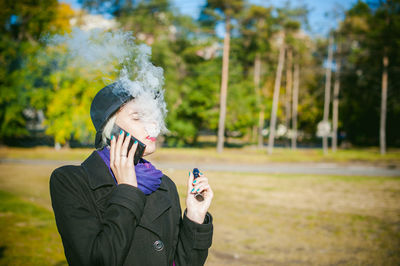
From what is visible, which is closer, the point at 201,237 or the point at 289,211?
the point at 201,237

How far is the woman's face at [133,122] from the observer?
156 cm

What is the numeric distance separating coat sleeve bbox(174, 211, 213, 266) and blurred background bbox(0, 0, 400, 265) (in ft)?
3.96

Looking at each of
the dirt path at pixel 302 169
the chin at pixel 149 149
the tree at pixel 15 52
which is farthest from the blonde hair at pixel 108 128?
the tree at pixel 15 52

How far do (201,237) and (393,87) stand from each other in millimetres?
36478

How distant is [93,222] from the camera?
132 centimetres

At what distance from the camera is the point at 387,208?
28.7ft

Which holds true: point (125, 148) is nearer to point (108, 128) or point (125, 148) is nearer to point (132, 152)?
point (132, 152)

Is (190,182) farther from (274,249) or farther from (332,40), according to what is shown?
(332,40)

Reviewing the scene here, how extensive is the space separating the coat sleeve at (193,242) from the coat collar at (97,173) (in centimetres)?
60

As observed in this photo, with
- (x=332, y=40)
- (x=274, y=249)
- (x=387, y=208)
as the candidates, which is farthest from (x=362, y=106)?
(x=274, y=249)

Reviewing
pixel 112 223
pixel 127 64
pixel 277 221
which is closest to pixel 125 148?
pixel 112 223

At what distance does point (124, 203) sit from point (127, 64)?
39.5 inches

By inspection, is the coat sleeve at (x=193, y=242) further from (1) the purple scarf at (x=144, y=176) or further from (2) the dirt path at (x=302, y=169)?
(2) the dirt path at (x=302, y=169)

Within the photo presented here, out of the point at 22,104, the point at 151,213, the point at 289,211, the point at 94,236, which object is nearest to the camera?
the point at 94,236
